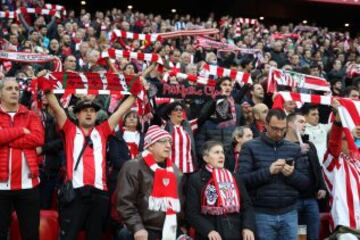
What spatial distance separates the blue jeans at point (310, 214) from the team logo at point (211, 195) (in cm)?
152

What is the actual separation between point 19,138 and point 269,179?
97.3 inches

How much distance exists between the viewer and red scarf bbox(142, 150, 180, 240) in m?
6.33

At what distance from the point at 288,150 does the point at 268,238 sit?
0.91 meters

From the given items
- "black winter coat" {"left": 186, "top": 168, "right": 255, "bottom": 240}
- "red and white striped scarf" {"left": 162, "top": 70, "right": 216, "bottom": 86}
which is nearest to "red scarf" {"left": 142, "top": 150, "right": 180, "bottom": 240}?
"black winter coat" {"left": 186, "top": 168, "right": 255, "bottom": 240}

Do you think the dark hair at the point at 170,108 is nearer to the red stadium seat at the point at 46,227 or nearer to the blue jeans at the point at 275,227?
the red stadium seat at the point at 46,227

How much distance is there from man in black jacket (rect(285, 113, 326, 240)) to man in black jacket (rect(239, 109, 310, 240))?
39 cm

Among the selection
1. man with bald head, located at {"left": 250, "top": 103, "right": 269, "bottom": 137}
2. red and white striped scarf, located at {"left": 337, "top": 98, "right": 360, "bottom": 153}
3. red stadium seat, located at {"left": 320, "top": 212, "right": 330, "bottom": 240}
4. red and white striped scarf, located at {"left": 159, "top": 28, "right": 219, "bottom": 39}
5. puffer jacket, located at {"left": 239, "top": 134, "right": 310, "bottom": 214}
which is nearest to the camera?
puffer jacket, located at {"left": 239, "top": 134, "right": 310, "bottom": 214}

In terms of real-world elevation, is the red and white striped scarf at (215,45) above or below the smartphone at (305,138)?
above

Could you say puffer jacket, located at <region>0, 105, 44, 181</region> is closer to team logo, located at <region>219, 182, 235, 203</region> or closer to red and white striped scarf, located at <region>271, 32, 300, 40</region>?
team logo, located at <region>219, 182, 235, 203</region>

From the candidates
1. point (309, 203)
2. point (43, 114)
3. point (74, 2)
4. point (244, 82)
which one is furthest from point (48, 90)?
point (74, 2)

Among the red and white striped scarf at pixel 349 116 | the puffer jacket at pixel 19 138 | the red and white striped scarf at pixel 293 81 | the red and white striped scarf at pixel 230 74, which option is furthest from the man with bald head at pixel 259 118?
the puffer jacket at pixel 19 138

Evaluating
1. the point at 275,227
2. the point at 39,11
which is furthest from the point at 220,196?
the point at 39,11

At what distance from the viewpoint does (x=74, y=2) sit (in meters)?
30.1

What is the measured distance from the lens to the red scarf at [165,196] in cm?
633
